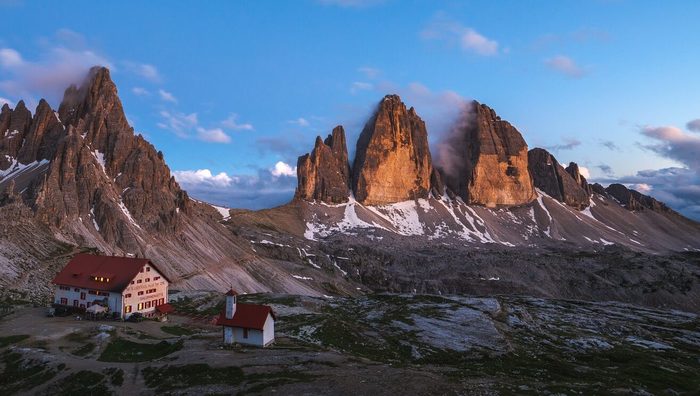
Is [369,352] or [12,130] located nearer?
[369,352]

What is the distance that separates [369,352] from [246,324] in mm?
19077

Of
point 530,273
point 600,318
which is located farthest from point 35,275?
point 530,273

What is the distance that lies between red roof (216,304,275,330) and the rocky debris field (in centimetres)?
271

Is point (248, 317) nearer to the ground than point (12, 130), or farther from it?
nearer to the ground

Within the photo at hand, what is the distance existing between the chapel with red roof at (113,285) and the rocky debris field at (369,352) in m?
5.10

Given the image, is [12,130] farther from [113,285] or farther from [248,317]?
[248,317]

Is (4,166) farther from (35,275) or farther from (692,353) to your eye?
(692,353)

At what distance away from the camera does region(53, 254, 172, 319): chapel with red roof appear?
74.9 m

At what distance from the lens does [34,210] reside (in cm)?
13312

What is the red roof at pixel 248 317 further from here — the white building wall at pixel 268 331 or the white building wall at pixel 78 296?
the white building wall at pixel 78 296

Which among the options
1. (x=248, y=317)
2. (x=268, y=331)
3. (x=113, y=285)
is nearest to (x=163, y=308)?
(x=113, y=285)

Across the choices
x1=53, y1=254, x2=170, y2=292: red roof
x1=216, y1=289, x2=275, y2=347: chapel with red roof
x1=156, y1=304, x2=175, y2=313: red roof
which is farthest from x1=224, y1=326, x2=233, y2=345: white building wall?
x1=156, y1=304, x2=175, y2=313: red roof

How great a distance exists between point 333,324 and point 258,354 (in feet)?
91.6

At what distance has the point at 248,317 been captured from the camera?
57.5 m
